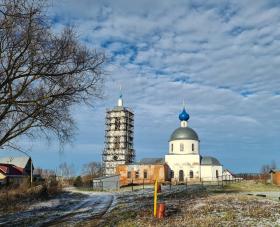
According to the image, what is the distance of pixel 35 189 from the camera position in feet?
134

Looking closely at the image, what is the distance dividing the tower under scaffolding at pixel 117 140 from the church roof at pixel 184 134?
16.5 metres

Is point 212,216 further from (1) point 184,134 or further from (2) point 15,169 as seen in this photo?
(2) point 15,169

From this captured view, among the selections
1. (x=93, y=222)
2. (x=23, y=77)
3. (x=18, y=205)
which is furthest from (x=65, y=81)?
(x=18, y=205)

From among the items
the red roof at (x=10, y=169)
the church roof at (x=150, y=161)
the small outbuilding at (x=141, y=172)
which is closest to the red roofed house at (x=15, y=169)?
the red roof at (x=10, y=169)

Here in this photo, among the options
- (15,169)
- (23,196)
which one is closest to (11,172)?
(15,169)

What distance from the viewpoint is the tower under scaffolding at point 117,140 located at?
101312 mm

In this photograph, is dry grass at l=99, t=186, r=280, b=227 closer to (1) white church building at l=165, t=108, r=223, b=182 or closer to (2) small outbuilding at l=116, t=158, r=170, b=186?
(2) small outbuilding at l=116, t=158, r=170, b=186

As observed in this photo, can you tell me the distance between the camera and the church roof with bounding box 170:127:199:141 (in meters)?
87.3

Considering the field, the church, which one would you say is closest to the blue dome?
the church

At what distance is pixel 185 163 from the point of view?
8700 centimetres

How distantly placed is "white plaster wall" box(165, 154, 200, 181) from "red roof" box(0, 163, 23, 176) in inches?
1190

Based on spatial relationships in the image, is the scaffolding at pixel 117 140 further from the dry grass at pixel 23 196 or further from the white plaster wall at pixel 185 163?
the dry grass at pixel 23 196

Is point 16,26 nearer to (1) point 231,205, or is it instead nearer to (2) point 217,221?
(2) point 217,221

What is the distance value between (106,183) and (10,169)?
25523mm
